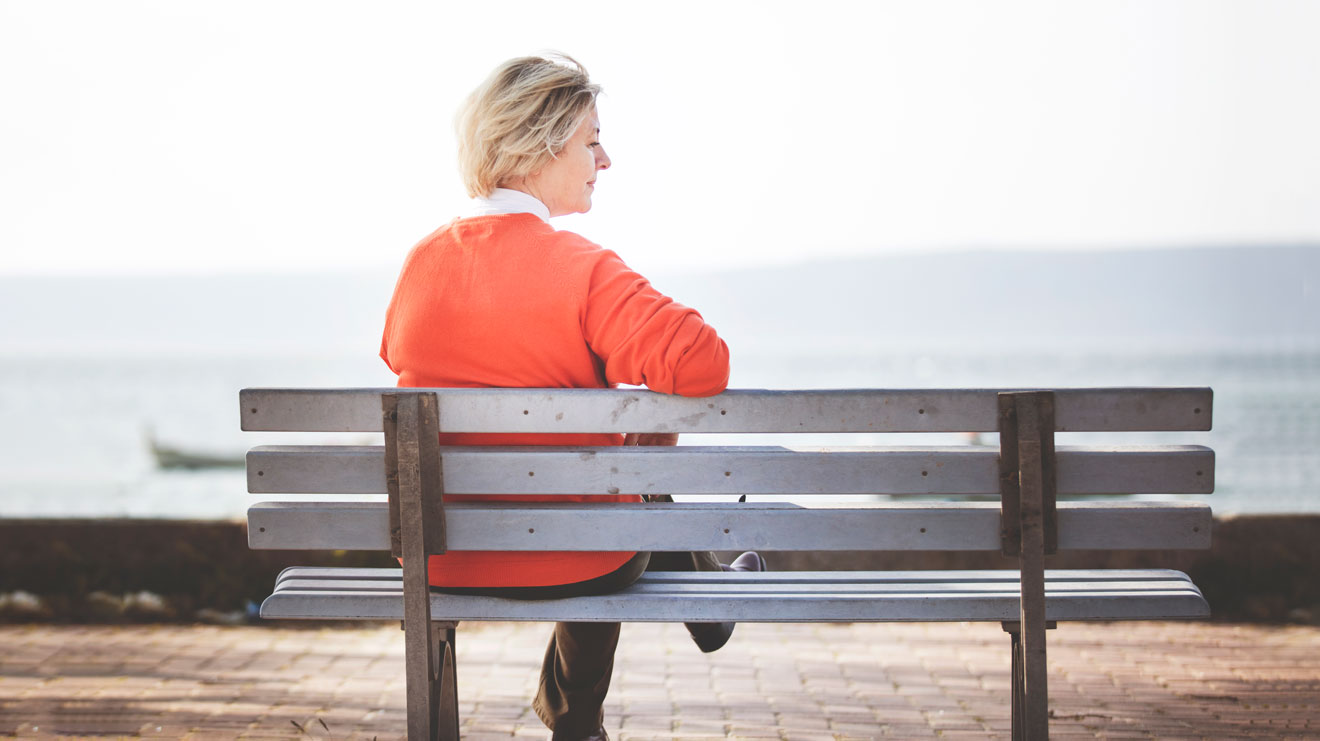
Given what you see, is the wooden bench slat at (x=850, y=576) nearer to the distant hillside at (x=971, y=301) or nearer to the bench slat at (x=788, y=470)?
the bench slat at (x=788, y=470)

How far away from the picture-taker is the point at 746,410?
241cm

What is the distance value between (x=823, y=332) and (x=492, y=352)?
347ft

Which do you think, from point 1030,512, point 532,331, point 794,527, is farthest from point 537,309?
point 1030,512

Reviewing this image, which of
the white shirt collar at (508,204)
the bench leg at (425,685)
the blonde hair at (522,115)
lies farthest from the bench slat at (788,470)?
the blonde hair at (522,115)

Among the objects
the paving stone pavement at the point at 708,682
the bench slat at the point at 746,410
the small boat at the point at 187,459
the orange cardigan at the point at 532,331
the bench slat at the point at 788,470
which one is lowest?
the small boat at the point at 187,459

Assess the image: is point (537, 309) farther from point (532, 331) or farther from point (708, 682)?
point (708, 682)

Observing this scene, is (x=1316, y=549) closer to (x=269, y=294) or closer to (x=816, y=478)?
(x=816, y=478)

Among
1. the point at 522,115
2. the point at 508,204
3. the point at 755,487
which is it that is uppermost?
the point at 522,115

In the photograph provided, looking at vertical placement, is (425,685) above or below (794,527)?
below

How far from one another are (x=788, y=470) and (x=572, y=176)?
91cm

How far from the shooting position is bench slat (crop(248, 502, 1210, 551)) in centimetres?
245

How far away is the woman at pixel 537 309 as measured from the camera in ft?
7.92

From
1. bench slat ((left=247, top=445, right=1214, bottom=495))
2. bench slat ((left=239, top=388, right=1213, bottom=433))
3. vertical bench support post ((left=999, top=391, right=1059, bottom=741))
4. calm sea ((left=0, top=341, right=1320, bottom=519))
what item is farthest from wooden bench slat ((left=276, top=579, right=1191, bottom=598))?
calm sea ((left=0, top=341, right=1320, bottom=519))

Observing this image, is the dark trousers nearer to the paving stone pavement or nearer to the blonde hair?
the paving stone pavement
